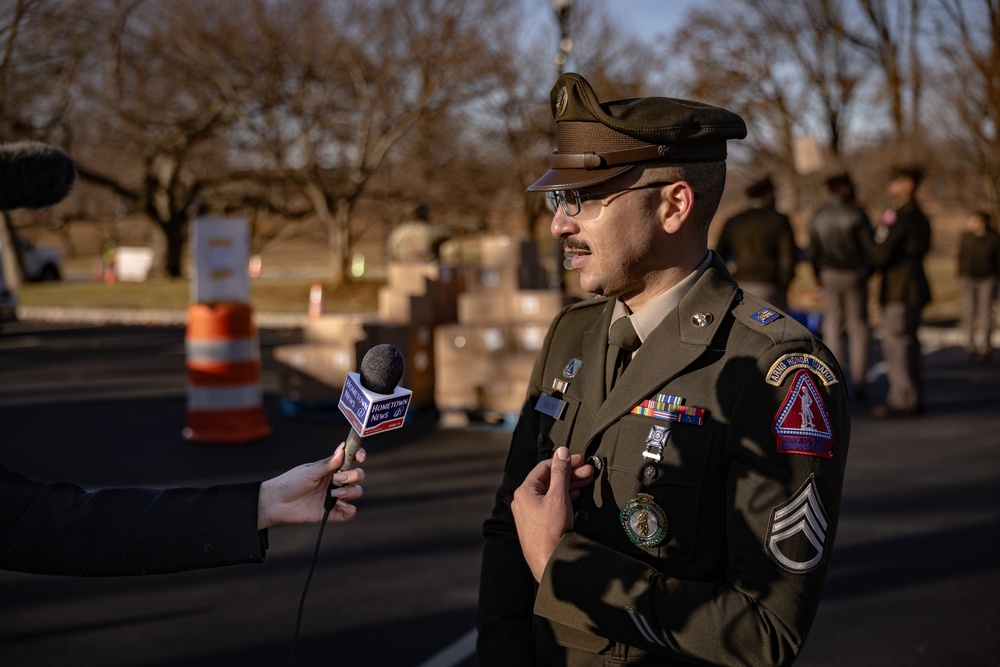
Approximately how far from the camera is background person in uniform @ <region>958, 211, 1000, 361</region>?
547 inches

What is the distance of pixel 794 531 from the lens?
179 centimetres

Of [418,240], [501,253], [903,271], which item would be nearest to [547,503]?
[501,253]

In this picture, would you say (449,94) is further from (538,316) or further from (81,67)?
(538,316)

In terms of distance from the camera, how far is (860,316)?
1009cm

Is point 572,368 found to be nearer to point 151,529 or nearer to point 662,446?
point 662,446

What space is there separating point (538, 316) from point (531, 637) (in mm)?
7055

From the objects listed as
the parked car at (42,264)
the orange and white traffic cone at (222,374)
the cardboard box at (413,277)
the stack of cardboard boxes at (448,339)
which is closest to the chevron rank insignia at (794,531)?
the orange and white traffic cone at (222,374)

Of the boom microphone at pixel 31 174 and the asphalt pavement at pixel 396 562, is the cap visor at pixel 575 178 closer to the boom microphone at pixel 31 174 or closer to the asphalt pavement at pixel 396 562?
the boom microphone at pixel 31 174

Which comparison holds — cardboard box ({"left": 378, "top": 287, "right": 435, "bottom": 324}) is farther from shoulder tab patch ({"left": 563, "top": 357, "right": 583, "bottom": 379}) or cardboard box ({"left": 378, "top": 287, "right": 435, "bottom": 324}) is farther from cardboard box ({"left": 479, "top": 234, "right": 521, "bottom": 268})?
shoulder tab patch ({"left": 563, "top": 357, "right": 583, "bottom": 379})

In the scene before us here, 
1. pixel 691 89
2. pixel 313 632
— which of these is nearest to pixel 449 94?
pixel 691 89

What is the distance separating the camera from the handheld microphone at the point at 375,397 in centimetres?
173

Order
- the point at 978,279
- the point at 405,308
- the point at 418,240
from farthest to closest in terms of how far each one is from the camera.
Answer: the point at 418,240 → the point at 978,279 → the point at 405,308

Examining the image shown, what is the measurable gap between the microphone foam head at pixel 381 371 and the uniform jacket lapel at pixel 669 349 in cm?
46

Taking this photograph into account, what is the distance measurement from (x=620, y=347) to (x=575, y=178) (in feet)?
1.21
